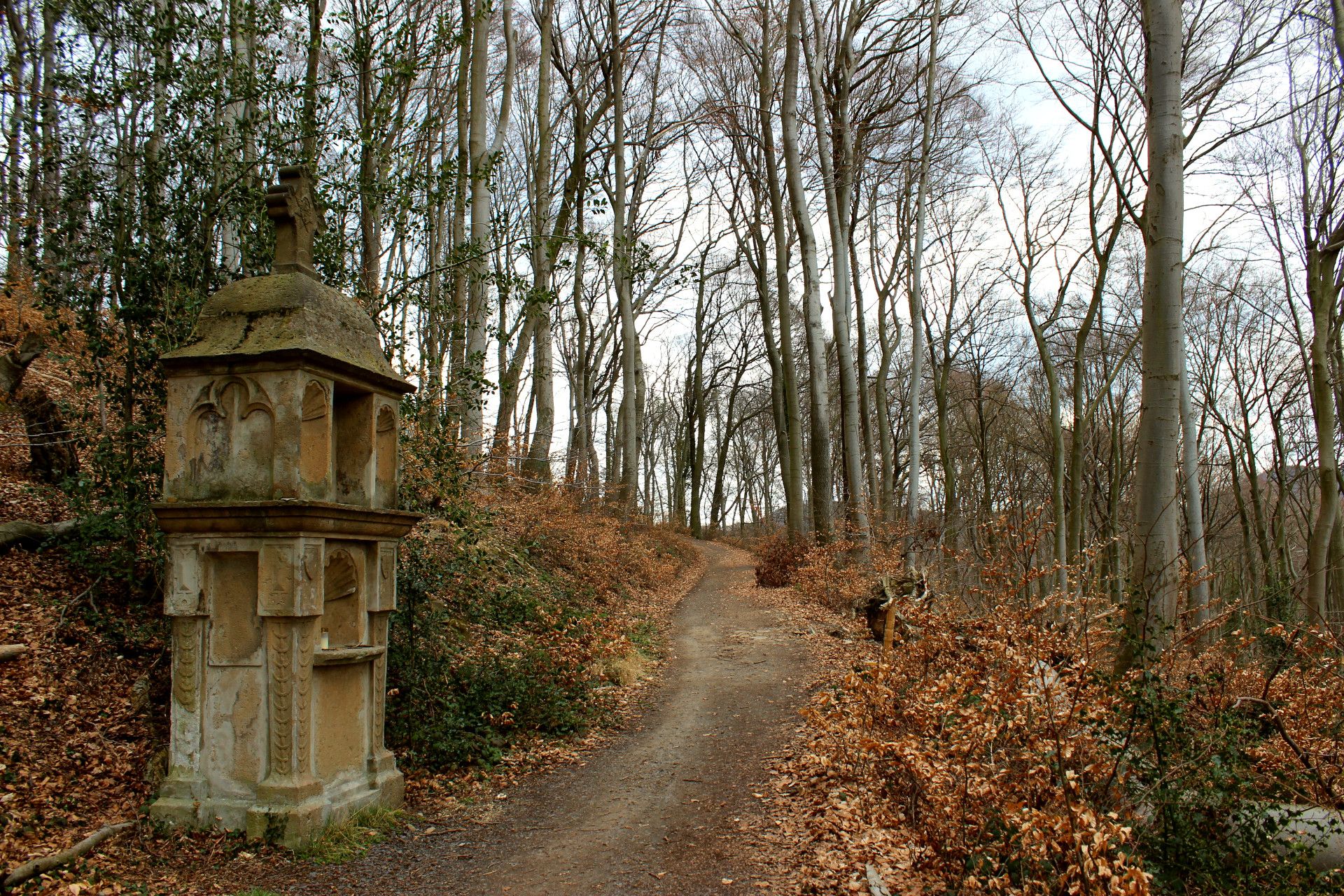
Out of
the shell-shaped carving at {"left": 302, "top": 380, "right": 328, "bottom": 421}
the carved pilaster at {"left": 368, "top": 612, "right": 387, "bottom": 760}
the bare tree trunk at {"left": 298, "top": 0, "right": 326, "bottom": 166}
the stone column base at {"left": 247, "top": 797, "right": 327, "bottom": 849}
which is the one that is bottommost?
the stone column base at {"left": 247, "top": 797, "right": 327, "bottom": 849}

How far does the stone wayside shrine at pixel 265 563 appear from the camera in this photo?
4984 millimetres

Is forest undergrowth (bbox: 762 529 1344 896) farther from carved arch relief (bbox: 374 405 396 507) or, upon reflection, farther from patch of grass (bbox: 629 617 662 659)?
patch of grass (bbox: 629 617 662 659)

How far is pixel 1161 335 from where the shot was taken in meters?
6.09

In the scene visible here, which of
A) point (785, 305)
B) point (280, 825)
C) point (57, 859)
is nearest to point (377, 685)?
point (280, 825)

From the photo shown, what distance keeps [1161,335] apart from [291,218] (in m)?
6.31

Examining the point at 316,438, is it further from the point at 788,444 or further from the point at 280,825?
the point at 788,444

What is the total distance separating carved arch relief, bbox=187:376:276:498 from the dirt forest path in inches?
93.4

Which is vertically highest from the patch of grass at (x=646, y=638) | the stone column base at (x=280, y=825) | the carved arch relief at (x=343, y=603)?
the carved arch relief at (x=343, y=603)

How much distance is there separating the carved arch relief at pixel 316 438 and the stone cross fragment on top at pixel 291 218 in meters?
0.93

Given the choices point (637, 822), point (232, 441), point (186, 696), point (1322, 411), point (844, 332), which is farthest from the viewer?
point (844, 332)

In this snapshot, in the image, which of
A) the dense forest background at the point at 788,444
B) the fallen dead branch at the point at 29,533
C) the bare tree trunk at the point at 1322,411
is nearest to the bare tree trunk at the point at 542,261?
the dense forest background at the point at 788,444

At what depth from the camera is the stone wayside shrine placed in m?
4.98

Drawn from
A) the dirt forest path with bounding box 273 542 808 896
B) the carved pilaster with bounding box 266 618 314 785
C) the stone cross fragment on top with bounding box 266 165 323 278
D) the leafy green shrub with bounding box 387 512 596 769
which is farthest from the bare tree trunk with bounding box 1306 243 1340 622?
the stone cross fragment on top with bounding box 266 165 323 278

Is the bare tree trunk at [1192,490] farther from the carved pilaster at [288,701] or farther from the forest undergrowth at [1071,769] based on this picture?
the carved pilaster at [288,701]
